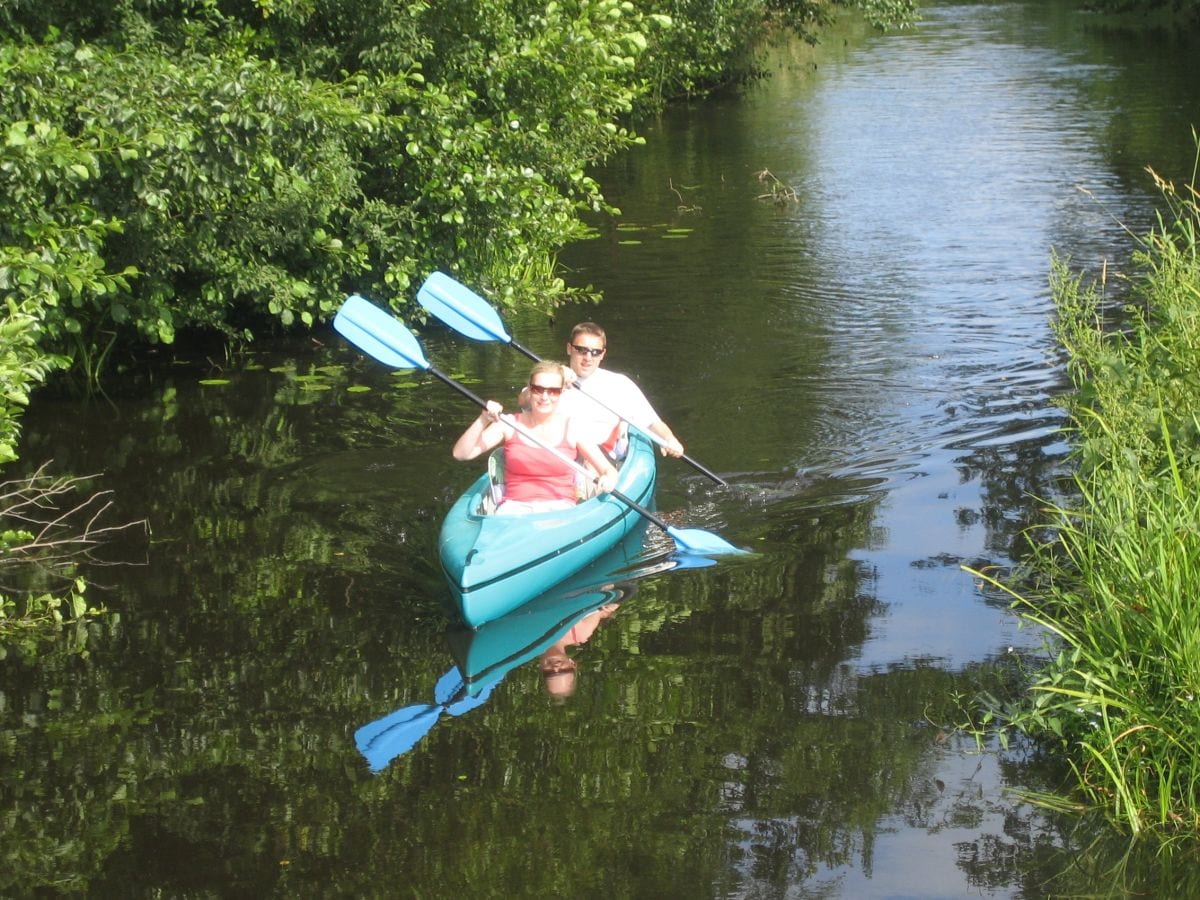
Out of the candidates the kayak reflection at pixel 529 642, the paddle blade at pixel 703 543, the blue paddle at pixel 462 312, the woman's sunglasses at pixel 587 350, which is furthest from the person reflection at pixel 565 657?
the blue paddle at pixel 462 312

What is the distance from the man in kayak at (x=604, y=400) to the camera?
789cm

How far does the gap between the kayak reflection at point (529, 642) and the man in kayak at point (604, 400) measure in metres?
0.68

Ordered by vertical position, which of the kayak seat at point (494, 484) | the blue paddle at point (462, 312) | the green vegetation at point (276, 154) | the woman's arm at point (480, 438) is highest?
the green vegetation at point (276, 154)

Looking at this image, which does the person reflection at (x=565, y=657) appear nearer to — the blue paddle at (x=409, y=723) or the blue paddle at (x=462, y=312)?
the blue paddle at (x=409, y=723)

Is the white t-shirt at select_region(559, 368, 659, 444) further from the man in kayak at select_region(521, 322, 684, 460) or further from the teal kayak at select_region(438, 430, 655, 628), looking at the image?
the teal kayak at select_region(438, 430, 655, 628)

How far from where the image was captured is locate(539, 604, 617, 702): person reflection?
5656mm

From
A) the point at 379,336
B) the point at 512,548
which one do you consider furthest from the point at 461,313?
the point at 512,548

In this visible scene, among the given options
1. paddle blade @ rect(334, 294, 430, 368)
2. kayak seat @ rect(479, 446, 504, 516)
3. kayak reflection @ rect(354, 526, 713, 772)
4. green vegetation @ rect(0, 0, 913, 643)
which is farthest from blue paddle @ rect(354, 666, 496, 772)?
paddle blade @ rect(334, 294, 430, 368)

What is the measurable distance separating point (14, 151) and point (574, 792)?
4323 mm

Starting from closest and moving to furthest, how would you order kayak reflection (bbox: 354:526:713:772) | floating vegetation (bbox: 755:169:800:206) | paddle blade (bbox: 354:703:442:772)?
1. paddle blade (bbox: 354:703:442:772)
2. kayak reflection (bbox: 354:526:713:772)
3. floating vegetation (bbox: 755:169:800:206)

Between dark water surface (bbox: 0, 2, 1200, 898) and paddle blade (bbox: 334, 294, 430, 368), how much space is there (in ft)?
2.61

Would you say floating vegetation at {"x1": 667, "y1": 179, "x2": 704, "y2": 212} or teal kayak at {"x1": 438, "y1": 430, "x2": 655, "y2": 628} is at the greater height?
floating vegetation at {"x1": 667, "y1": 179, "x2": 704, "y2": 212}

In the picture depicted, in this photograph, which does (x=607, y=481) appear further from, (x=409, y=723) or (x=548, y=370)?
(x=409, y=723)

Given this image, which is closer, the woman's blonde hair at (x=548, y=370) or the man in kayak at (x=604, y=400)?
the woman's blonde hair at (x=548, y=370)
